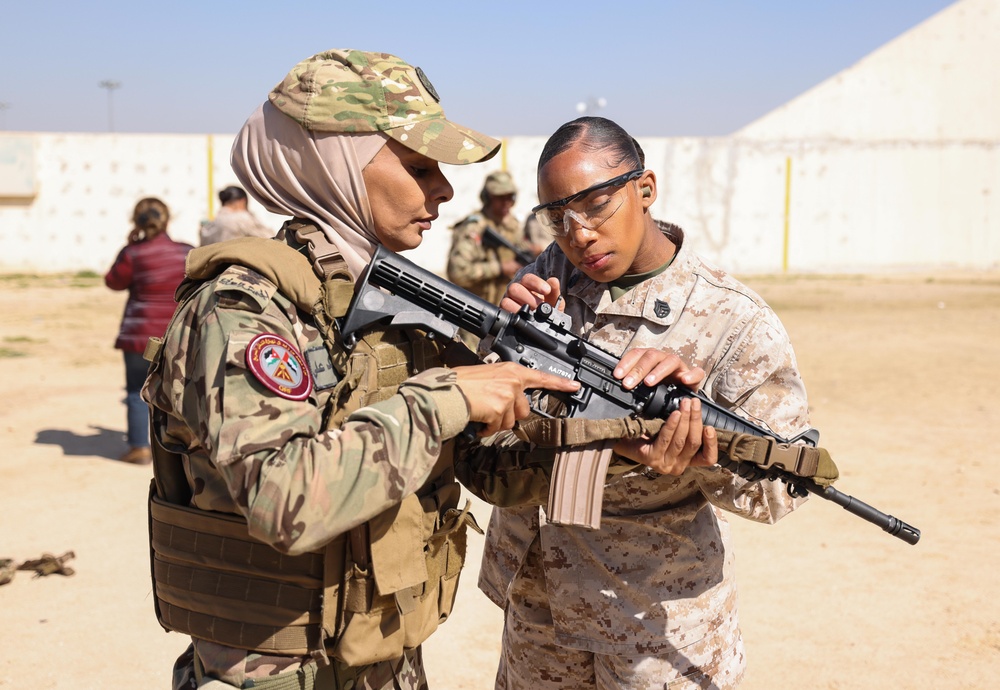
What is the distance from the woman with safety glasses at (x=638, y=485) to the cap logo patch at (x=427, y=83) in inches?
18.2

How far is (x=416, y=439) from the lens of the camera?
1.72 meters

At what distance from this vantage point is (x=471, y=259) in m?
7.34

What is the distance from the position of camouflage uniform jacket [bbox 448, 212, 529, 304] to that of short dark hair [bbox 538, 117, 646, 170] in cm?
473

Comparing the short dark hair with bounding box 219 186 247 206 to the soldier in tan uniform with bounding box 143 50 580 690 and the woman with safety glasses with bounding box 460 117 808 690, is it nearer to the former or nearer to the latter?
the woman with safety glasses with bounding box 460 117 808 690

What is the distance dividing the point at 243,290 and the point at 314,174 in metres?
0.37

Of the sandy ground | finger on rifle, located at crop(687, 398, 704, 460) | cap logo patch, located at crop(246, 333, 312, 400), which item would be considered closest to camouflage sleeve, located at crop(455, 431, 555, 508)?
finger on rifle, located at crop(687, 398, 704, 460)

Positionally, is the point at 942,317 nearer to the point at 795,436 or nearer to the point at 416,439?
the point at 795,436

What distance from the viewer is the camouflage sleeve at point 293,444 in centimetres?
160

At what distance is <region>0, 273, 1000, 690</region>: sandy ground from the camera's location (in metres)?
4.00

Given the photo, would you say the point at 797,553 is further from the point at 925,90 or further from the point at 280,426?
the point at 925,90

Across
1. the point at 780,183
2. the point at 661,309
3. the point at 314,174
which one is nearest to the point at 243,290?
the point at 314,174

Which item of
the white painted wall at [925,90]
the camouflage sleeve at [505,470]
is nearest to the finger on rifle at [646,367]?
the camouflage sleeve at [505,470]

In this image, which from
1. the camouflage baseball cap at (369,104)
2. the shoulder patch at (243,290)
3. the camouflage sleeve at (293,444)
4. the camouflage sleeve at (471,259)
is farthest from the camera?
the camouflage sleeve at (471,259)

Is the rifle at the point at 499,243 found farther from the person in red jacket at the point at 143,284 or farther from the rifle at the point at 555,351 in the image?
the rifle at the point at 555,351
